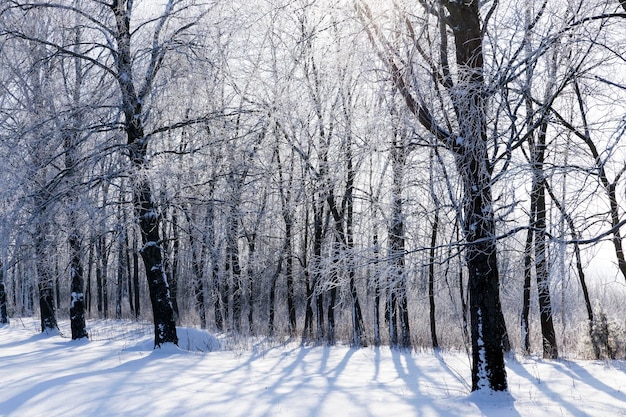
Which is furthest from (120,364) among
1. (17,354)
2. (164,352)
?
(17,354)

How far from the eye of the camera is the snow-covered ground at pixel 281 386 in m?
6.13

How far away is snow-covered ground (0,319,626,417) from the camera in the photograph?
6.13 metres

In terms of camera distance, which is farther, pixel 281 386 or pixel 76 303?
pixel 76 303

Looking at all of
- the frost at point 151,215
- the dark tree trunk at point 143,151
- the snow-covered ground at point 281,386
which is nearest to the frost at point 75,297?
the snow-covered ground at point 281,386

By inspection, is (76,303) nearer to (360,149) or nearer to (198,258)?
(198,258)

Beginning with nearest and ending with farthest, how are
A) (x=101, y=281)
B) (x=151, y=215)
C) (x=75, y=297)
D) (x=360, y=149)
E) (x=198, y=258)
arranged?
(x=360, y=149)
(x=151, y=215)
(x=75, y=297)
(x=198, y=258)
(x=101, y=281)

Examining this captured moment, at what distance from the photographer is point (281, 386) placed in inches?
298

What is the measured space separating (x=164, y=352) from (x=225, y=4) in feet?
23.9

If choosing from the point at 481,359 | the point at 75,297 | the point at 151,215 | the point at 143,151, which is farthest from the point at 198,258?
the point at 481,359

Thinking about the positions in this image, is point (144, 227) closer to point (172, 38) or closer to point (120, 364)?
point (120, 364)

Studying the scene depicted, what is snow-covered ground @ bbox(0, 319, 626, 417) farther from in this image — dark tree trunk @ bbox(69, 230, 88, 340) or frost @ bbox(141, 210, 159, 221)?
frost @ bbox(141, 210, 159, 221)

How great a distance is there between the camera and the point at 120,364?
367 inches

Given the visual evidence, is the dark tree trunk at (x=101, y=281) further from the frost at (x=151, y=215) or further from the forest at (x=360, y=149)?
the frost at (x=151, y=215)

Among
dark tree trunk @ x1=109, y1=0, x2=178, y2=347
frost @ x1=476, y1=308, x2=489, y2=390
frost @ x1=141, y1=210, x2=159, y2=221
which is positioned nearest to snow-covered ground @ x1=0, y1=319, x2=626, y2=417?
frost @ x1=476, y1=308, x2=489, y2=390
